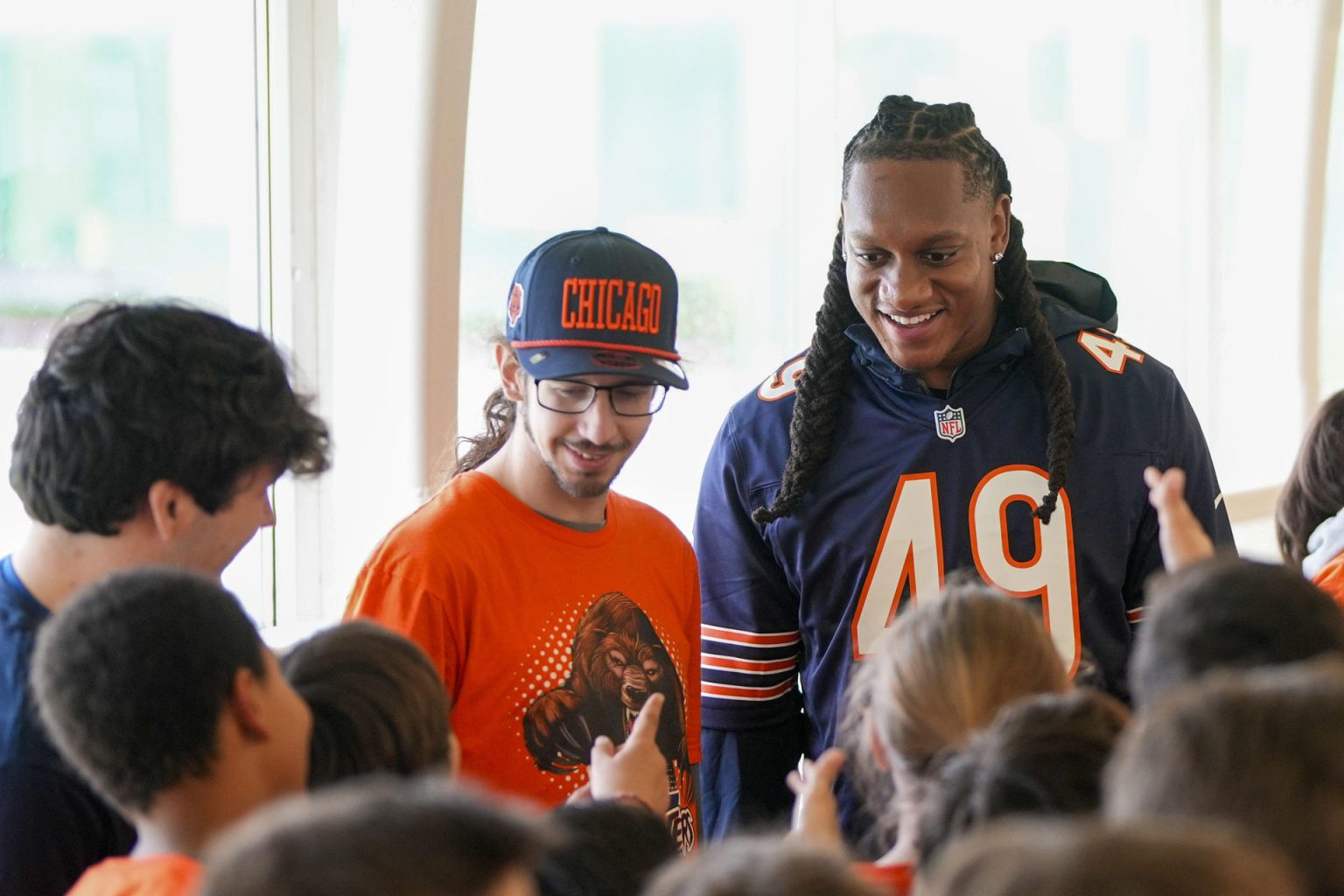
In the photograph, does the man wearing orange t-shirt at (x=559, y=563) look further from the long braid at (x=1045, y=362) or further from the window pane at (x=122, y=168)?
the window pane at (x=122, y=168)

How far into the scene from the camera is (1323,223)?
5961 millimetres

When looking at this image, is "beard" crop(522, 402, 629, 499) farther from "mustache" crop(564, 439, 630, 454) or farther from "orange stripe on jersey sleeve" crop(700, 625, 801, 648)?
"orange stripe on jersey sleeve" crop(700, 625, 801, 648)

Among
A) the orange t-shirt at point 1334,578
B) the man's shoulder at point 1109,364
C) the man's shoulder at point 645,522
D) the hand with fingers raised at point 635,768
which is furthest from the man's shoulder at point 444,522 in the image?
the orange t-shirt at point 1334,578

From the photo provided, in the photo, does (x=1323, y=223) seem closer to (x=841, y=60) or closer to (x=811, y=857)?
(x=841, y=60)

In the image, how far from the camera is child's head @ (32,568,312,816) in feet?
4.01

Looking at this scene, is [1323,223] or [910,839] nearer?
[910,839]

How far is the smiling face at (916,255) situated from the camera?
218 centimetres

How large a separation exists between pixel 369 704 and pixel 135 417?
16.3 inches

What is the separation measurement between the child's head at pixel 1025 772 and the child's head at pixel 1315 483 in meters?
1.80

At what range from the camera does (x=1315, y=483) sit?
2.87 m

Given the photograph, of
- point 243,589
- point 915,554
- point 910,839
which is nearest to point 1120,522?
point 915,554

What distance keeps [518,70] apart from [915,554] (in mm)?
2175

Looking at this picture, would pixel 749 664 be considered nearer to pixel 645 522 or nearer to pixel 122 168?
pixel 645 522

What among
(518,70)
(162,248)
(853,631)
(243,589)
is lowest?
(243,589)
